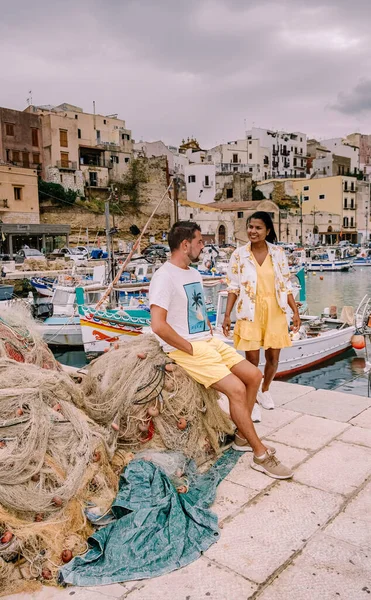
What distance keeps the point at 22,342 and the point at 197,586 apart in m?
2.60

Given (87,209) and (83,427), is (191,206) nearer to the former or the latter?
(87,209)

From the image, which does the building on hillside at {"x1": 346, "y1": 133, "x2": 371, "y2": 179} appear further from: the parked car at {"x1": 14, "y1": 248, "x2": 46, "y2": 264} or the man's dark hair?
the man's dark hair

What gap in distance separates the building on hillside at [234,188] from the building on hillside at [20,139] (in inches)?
1012

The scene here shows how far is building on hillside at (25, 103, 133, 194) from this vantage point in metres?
46.7

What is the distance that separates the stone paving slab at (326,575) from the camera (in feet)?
6.48

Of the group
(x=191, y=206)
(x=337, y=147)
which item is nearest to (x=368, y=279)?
(x=191, y=206)

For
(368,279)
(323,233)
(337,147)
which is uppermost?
(337,147)

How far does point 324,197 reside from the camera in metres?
65.6

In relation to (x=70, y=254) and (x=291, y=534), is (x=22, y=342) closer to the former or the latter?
(x=291, y=534)

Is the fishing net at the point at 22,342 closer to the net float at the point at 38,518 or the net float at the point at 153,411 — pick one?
the net float at the point at 153,411

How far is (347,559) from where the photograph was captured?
219 cm

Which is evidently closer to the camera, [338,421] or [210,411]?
[210,411]

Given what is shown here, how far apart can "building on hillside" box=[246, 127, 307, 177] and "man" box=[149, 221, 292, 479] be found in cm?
7460

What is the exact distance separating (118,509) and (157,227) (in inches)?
2014
